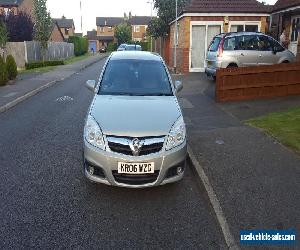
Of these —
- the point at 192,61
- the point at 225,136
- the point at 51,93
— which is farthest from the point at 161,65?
the point at 192,61

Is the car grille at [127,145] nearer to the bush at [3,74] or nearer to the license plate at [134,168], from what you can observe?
the license plate at [134,168]

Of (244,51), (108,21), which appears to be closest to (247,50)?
(244,51)

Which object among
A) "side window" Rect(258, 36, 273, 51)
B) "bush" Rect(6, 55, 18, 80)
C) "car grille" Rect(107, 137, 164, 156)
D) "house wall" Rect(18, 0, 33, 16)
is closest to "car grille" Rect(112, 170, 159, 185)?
"car grille" Rect(107, 137, 164, 156)

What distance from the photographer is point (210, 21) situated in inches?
772

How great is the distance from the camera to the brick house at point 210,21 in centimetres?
1941

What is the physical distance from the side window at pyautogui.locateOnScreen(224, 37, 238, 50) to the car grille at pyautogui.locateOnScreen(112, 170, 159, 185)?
10.7m

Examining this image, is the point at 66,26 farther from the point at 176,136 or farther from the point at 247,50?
the point at 176,136

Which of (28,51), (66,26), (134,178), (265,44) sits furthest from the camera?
(66,26)

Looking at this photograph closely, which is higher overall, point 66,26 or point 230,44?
point 66,26

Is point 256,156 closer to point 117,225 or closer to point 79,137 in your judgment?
point 117,225

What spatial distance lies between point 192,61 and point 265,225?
17367 mm

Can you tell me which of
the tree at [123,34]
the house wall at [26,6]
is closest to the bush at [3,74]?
the house wall at [26,6]

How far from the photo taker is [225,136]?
7.26 meters

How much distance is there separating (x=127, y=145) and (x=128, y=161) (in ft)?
0.70
